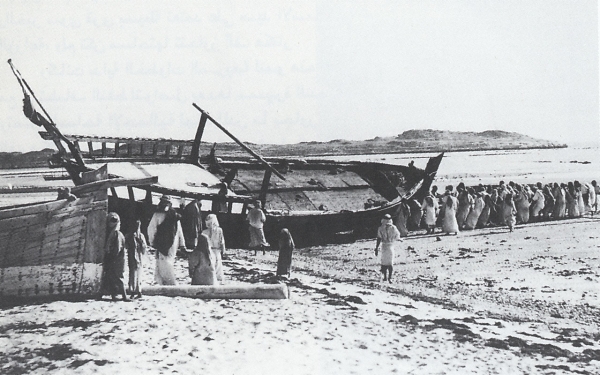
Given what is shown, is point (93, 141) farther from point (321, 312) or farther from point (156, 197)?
point (321, 312)

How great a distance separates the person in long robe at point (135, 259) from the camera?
775 cm

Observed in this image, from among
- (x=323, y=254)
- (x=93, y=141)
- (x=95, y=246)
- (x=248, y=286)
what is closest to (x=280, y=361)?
(x=248, y=286)

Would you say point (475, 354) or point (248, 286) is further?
point (248, 286)

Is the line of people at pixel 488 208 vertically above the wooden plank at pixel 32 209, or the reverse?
the wooden plank at pixel 32 209

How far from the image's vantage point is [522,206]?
57.3ft

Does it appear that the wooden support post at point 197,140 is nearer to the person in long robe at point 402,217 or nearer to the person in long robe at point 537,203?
the person in long robe at point 402,217

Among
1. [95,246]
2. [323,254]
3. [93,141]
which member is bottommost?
[323,254]

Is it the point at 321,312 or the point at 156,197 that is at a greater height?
the point at 156,197

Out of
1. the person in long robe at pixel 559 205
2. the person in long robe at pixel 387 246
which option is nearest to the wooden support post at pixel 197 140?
the person in long robe at pixel 387 246

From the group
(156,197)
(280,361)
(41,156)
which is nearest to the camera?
(280,361)

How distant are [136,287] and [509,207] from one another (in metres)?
11.9

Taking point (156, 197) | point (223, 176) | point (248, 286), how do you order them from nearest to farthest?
point (248, 286) < point (156, 197) < point (223, 176)

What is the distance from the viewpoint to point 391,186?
59.4ft

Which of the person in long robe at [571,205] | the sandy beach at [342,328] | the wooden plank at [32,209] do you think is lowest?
the sandy beach at [342,328]
